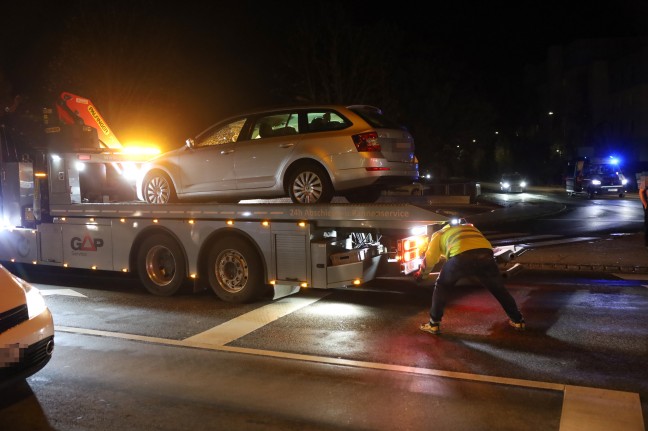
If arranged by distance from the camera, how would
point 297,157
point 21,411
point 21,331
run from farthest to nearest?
point 297,157
point 21,411
point 21,331

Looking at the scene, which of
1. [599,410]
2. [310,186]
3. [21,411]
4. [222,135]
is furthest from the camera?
[222,135]

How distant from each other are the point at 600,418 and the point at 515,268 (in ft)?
12.6

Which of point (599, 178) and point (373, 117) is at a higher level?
point (373, 117)

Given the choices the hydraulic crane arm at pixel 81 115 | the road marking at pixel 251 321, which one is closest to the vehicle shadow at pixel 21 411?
the road marking at pixel 251 321

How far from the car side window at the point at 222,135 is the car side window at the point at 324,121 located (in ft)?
4.07

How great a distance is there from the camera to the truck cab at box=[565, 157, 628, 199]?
113 ft

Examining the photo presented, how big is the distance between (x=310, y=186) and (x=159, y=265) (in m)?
3.23

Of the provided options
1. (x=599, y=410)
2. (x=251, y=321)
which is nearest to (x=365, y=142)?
(x=251, y=321)

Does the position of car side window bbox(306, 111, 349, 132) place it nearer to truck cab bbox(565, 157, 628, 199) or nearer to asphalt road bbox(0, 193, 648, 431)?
asphalt road bbox(0, 193, 648, 431)

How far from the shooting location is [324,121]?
865cm

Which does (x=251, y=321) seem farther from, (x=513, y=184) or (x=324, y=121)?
(x=513, y=184)

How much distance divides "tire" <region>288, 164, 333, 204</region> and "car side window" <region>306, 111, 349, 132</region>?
57cm

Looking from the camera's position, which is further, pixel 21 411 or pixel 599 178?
pixel 599 178

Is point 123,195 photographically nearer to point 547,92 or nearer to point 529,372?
point 529,372
